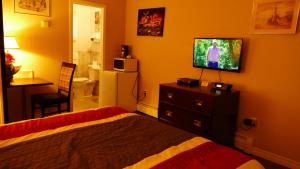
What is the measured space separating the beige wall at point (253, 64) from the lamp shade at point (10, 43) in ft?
8.33

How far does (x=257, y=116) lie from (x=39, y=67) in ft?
11.9

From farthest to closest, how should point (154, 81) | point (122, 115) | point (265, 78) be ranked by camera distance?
1. point (154, 81)
2. point (265, 78)
3. point (122, 115)

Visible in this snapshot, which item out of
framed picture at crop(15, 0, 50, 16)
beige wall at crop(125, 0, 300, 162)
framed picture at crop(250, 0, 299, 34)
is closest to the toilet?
framed picture at crop(15, 0, 50, 16)

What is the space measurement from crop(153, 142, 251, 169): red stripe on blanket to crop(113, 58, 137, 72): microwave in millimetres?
3150

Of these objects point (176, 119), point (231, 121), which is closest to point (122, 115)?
point (176, 119)

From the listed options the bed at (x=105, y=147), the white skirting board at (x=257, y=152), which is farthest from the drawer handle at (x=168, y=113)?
the bed at (x=105, y=147)

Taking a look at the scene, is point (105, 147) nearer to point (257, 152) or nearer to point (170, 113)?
point (170, 113)

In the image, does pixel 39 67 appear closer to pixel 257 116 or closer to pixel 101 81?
pixel 101 81

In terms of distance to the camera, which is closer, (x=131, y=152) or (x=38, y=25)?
(x=131, y=152)

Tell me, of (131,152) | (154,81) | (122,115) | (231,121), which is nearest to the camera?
(131,152)

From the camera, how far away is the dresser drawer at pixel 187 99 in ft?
9.50

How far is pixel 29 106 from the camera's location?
12.2 feet

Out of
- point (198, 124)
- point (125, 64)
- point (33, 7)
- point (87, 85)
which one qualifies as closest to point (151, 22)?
point (125, 64)

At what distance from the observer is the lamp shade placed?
3143 millimetres
